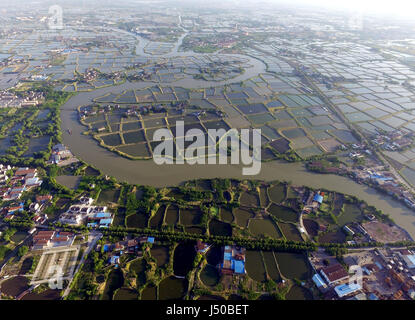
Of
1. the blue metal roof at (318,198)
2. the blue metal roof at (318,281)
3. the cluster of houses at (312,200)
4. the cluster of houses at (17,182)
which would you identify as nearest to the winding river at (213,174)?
the cluster of houses at (312,200)

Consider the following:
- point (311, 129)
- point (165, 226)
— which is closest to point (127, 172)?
point (165, 226)

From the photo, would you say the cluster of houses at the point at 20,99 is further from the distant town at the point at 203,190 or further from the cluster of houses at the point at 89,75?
the cluster of houses at the point at 89,75

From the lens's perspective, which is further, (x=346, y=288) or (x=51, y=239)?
(x=51, y=239)

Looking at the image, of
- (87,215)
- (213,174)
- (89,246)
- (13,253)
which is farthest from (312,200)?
(13,253)

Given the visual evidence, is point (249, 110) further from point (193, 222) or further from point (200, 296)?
point (200, 296)

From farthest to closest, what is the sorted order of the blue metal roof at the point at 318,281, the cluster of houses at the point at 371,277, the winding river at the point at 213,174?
the winding river at the point at 213,174, the blue metal roof at the point at 318,281, the cluster of houses at the point at 371,277

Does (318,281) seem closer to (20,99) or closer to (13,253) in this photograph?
(13,253)
